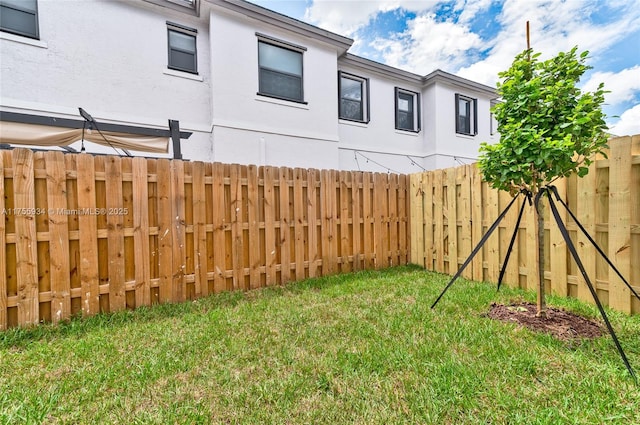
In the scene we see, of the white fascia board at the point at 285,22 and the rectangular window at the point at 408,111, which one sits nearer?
the white fascia board at the point at 285,22

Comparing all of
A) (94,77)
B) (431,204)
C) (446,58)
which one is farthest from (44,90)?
(446,58)

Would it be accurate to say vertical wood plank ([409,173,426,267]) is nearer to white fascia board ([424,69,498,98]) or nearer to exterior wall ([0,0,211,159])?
exterior wall ([0,0,211,159])

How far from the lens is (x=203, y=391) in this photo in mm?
1884

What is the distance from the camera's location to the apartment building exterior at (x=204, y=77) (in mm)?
6066

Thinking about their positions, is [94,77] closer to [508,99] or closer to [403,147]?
[508,99]

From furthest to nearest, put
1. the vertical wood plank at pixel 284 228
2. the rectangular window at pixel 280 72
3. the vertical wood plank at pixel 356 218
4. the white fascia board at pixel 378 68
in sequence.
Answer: the white fascia board at pixel 378 68, the rectangular window at pixel 280 72, the vertical wood plank at pixel 356 218, the vertical wood plank at pixel 284 228

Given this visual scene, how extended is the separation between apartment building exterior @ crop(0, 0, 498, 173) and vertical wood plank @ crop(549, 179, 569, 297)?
619cm

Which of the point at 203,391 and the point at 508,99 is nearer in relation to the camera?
the point at 203,391

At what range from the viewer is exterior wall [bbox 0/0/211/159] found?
5.94 m

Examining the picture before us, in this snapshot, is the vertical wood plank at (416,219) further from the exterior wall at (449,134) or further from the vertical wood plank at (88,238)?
the exterior wall at (449,134)

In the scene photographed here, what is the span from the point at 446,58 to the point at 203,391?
12800mm

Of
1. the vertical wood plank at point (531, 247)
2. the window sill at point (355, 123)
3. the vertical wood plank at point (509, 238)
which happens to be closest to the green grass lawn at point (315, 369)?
the vertical wood plank at point (531, 247)

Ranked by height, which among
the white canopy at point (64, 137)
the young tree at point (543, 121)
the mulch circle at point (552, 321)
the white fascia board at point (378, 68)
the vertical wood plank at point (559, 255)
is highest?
the white fascia board at point (378, 68)

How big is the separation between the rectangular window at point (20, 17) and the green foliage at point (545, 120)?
30.4 ft
